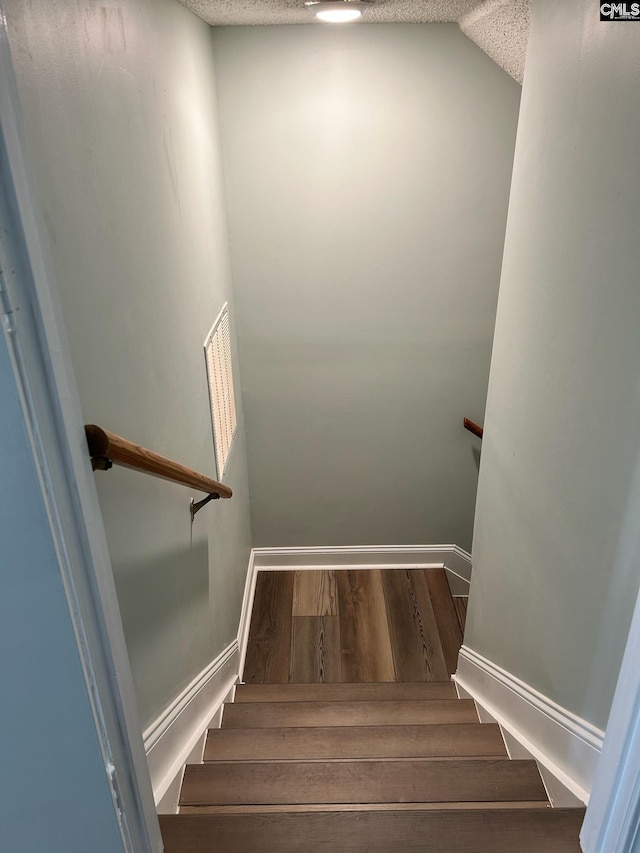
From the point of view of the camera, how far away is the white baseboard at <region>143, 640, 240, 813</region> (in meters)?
1.62

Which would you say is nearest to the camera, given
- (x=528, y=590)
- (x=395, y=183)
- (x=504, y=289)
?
(x=528, y=590)

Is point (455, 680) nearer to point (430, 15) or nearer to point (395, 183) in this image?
point (395, 183)

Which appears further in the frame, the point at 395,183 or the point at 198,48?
the point at 395,183

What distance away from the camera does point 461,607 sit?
11.7 feet

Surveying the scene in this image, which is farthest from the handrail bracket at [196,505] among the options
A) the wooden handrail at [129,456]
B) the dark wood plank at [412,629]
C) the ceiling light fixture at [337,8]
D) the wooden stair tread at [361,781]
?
the ceiling light fixture at [337,8]

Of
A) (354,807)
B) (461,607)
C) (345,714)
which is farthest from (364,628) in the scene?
(354,807)

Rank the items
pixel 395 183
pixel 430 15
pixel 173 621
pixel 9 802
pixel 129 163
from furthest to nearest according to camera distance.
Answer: pixel 395 183
pixel 430 15
pixel 173 621
pixel 129 163
pixel 9 802

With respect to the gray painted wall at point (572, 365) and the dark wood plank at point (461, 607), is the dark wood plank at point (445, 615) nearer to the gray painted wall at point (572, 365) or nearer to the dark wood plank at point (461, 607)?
the dark wood plank at point (461, 607)

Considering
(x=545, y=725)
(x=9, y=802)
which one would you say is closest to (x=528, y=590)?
(x=545, y=725)

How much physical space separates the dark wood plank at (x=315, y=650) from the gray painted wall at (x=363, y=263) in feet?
1.82

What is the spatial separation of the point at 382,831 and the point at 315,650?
170cm

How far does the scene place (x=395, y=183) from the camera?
293 cm

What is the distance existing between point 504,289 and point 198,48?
147 cm

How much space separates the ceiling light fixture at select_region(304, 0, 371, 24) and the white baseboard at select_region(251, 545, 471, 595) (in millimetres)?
2737
